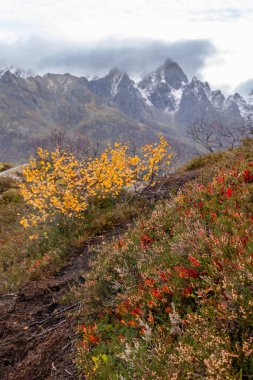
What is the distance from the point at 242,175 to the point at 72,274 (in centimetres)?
561

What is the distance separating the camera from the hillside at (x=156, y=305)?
3701 millimetres

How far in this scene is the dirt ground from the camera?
5893 mm

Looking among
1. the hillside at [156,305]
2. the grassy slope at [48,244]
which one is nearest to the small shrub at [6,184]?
the grassy slope at [48,244]

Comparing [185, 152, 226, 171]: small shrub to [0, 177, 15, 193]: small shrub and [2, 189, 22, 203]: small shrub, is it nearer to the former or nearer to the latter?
[2, 189, 22, 203]: small shrub

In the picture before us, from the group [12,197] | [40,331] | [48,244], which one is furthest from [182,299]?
[12,197]

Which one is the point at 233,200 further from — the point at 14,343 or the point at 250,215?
the point at 14,343

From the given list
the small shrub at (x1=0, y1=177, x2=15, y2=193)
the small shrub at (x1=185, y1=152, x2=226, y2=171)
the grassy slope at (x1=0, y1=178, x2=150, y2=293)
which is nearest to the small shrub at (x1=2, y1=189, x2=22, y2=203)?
the small shrub at (x1=0, y1=177, x2=15, y2=193)

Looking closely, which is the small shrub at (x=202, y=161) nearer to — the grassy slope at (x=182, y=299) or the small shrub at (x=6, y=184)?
the grassy slope at (x=182, y=299)

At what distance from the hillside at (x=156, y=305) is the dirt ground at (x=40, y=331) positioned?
2 centimetres

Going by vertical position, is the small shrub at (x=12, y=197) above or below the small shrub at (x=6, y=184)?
below

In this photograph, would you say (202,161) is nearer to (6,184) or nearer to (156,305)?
(156,305)

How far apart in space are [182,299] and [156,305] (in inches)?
14.7

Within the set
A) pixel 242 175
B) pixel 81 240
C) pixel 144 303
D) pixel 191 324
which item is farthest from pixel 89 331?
pixel 81 240

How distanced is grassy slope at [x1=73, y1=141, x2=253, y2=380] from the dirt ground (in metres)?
0.50
